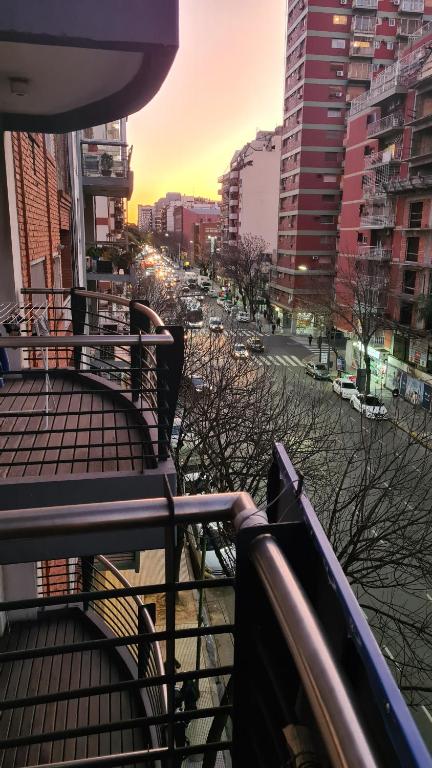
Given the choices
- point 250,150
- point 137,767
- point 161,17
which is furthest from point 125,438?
point 250,150

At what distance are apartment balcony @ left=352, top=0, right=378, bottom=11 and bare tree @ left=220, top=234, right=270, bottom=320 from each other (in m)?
21.5

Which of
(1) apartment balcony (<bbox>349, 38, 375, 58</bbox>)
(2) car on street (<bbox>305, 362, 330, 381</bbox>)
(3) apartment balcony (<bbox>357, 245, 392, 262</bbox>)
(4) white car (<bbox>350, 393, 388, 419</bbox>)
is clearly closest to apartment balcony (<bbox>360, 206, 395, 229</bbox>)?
(3) apartment balcony (<bbox>357, 245, 392, 262</bbox>)

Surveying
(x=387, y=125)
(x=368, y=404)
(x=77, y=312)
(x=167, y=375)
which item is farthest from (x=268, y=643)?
(x=387, y=125)

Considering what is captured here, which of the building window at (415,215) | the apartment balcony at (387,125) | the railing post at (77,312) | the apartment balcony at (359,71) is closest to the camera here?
the railing post at (77,312)

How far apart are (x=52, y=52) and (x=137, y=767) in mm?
5167

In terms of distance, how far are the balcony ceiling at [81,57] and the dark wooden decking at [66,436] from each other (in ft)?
6.34

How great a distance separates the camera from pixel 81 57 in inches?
139

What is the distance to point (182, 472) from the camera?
12.4m

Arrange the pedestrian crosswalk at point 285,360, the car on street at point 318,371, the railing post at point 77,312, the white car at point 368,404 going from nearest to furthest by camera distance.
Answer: the railing post at point 77,312 → the white car at point 368,404 → the car on street at point 318,371 → the pedestrian crosswalk at point 285,360

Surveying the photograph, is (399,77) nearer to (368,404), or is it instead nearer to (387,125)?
(387,125)

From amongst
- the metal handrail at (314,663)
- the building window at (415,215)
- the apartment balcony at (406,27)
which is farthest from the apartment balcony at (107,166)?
the apartment balcony at (406,27)

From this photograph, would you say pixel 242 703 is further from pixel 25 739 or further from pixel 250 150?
pixel 250 150

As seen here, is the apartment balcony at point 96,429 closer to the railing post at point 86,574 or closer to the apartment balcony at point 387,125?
the railing post at point 86,574

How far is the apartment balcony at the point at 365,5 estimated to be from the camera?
39.6 meters
